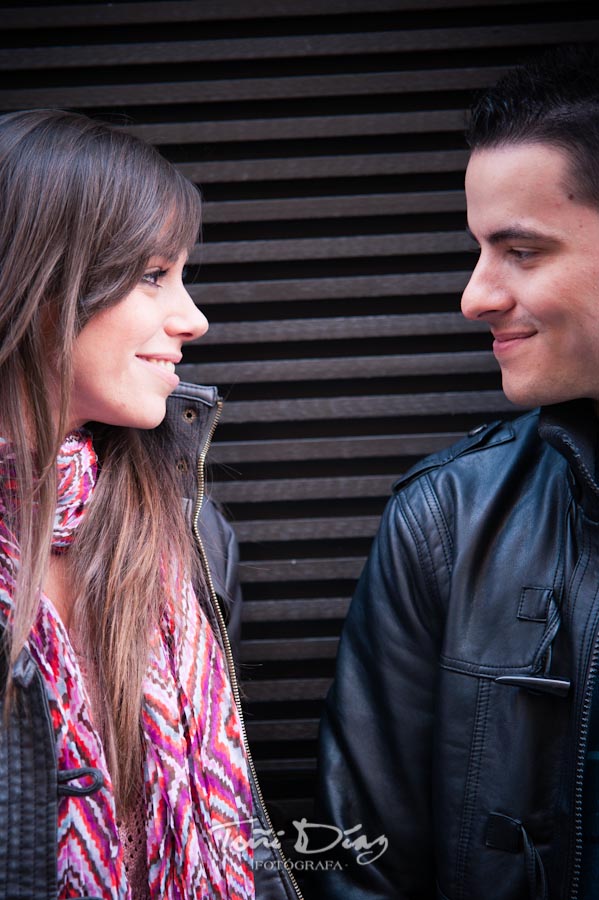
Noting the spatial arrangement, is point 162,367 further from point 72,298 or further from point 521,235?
point 521,235

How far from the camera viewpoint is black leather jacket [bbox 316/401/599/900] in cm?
218

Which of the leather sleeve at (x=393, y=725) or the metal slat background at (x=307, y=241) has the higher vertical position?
the metal slat background at (x=307, y=241)

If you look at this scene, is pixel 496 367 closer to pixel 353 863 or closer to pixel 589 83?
pixel 589 83

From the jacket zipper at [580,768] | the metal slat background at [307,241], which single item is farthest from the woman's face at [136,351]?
the jacket zipper at [580,768]

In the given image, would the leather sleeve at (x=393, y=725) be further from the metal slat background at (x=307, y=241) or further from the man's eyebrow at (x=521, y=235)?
the man's eyebrow at (x=521, y=235)

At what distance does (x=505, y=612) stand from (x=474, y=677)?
204 mm

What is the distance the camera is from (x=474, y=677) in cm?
227

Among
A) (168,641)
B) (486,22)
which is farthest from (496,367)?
(168,641)

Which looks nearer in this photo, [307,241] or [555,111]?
[555,111]

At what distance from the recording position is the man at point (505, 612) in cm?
215

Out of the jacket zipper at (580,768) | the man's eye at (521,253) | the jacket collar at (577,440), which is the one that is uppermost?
the man's eye at (521,253)

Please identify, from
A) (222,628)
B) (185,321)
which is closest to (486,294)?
(185,321)

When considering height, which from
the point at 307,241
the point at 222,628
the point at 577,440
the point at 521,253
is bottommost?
the point at 222,628

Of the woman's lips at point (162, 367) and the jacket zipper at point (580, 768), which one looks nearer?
the jacket zipper at point (580, 768)
